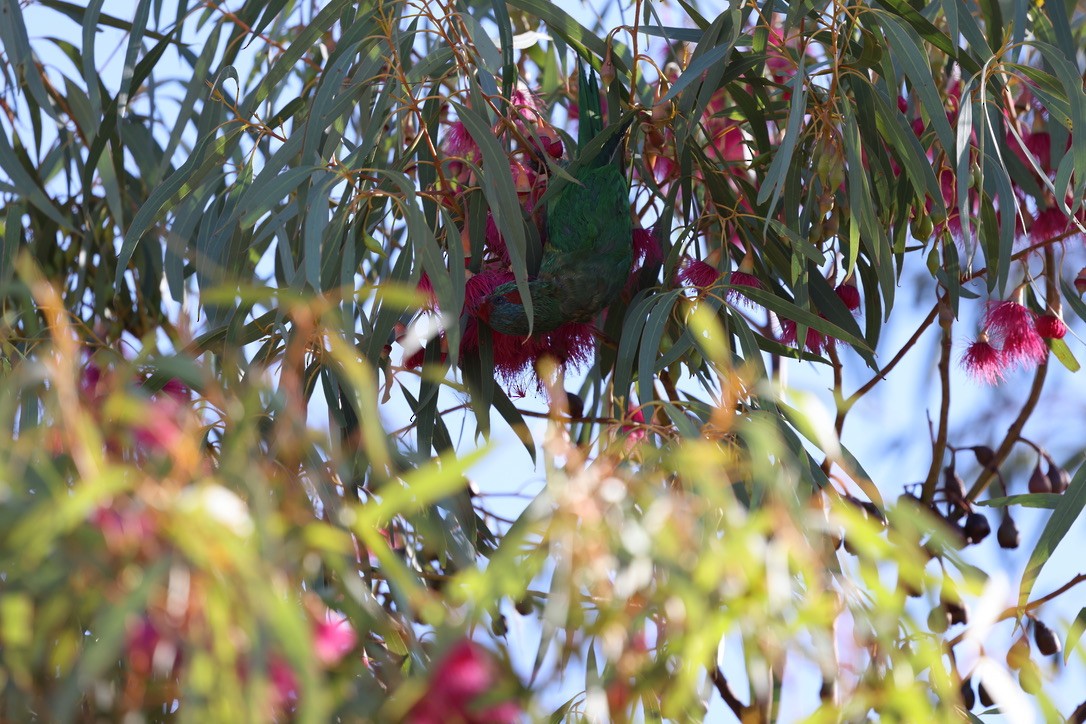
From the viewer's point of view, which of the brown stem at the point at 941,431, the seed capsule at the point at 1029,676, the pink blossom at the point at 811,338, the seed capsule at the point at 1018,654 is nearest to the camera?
the seed capsule at the point at 1029,676

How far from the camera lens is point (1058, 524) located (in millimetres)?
1099

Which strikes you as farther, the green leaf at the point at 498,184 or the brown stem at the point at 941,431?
the brown stem at the point at 941,431

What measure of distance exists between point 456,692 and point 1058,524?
2.38 ft

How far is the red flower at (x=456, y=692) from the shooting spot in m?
0.55

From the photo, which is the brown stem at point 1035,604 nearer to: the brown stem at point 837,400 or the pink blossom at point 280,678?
the brown stem at point 837,400

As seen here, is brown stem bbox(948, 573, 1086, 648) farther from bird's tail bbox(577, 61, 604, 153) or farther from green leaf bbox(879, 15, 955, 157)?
bird's tail bbox(577, 61, 604, 153)

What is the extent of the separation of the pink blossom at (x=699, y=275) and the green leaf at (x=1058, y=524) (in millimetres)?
360

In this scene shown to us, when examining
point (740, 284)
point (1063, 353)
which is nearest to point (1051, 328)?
point (1063, 353)

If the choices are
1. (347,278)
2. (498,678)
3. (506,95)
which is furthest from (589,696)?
(506,95)

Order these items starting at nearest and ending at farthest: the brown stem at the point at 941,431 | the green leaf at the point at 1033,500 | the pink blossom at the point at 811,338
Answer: the green leaf at the point at 1033,500 → the pink blossom at the point at 811,338 → the brown stem at the point at 941,431

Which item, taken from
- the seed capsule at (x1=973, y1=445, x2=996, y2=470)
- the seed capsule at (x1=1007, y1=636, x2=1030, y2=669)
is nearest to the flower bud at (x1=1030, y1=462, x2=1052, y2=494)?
the seed capsule at (x1=973, y1=445, x2=996, y2=470)

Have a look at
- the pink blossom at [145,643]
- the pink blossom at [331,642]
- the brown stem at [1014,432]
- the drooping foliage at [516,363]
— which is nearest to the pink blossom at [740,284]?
the drooping foliage at [516,363]

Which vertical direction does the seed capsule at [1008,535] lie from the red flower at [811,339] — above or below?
below

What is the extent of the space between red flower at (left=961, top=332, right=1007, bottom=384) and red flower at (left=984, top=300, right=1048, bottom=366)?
16 mm
